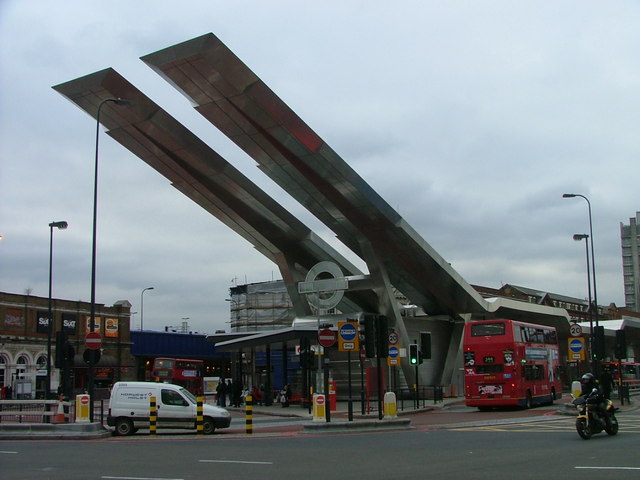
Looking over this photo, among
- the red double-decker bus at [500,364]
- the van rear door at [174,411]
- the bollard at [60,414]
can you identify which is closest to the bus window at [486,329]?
the red double-decker bus at [500,364]

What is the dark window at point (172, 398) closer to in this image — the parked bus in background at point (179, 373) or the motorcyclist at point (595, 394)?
the motorcyclist at point (595, 394)

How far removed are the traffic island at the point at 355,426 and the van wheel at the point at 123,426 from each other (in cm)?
541

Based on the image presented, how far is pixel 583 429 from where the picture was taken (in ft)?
53.4

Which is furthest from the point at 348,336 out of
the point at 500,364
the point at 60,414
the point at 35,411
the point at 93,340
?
the point at 35,411

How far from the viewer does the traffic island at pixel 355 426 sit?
20.9 m

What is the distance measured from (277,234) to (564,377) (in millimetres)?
27943

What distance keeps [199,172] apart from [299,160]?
5.48 metres

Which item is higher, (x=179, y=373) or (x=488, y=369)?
(x=488, y=369)

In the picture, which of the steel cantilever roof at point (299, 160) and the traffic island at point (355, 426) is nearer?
the traffic island at point (355, 426)

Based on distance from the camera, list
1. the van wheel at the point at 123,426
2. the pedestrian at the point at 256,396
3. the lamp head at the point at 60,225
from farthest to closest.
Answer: the pedestrian at the point at 256,396 → the lamp head at the point at 60,225 → the van wheel at the point at 123,426

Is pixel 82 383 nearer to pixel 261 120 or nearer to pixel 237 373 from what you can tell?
pixel 237 373

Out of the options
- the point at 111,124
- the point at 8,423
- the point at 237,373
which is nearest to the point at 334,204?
the point at 111,124

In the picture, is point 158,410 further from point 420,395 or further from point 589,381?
point 420,395

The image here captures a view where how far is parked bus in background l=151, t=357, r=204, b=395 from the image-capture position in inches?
2066
